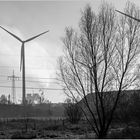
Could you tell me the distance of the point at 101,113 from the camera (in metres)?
15.8

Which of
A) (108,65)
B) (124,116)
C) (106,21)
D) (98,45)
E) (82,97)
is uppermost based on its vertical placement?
(106,21)

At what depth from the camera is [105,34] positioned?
1591 centimetres

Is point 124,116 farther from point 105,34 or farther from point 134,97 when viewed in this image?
point 105,34

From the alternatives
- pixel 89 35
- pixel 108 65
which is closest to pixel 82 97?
pixel 108 65

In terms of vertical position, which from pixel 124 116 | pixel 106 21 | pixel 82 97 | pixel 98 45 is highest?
pixel 106 21

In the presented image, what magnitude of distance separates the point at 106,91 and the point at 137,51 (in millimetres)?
3036

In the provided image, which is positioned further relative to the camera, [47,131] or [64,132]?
[47,131]

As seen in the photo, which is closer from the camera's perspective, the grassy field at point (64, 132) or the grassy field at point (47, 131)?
the grassy field at point (64, 132)

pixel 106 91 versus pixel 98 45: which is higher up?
pixel 98 45

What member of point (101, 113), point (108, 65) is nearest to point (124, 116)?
point (101, 113)

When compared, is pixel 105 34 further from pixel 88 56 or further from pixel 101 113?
pixel 101 113

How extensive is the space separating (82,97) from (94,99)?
97cm

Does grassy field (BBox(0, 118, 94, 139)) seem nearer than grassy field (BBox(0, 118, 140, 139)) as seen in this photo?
No

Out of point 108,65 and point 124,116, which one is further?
point 124,116
